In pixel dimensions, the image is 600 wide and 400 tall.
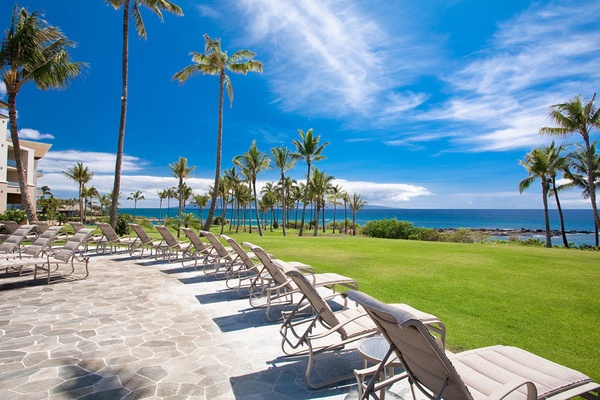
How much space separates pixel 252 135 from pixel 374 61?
24.5m

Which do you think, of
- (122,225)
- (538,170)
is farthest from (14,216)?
(538,170)

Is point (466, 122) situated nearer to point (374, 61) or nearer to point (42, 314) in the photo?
point (374, 61)

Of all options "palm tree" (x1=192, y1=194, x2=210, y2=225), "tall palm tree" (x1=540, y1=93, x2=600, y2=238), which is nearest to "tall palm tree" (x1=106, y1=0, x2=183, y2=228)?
"tall palm tree" (x1=540, y1=93, x2=600, y2=238)

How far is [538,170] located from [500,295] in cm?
2759

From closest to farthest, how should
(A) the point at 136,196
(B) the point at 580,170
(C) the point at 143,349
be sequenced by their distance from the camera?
(C) the point at 143,349
(B) the point at 580,170
(A) the point at 136,196

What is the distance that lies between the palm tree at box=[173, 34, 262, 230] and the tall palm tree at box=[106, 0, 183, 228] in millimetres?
2964

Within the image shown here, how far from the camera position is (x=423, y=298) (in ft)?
20.4

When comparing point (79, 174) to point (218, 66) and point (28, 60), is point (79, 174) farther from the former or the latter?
point (218, 66)

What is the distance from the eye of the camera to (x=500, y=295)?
21.6 ft

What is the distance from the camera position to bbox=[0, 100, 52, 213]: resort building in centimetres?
2617

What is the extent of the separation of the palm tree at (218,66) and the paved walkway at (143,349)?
13505 mm

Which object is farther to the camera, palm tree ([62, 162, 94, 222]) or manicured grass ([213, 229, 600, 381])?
palm tree ([62, 162, 94, 222])

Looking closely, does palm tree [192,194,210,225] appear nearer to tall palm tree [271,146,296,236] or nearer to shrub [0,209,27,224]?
tall palm tree [271,146,296,236]

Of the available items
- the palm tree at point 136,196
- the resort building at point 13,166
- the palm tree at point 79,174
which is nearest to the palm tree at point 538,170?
the resort building at point 13,166
